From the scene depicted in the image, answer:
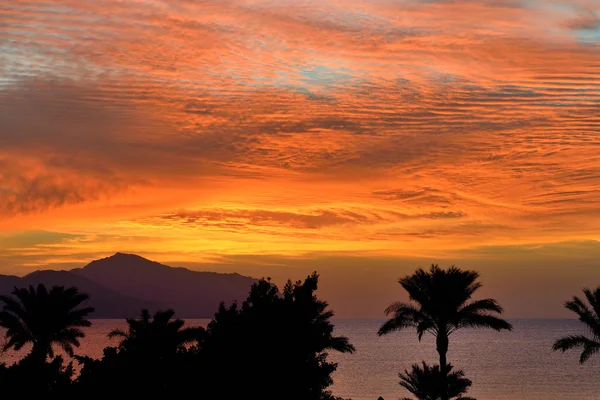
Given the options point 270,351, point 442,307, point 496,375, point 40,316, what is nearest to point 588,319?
point 442,307

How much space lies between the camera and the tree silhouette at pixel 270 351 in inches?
1334

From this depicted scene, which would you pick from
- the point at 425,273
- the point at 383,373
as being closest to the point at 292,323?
the point at 425,273

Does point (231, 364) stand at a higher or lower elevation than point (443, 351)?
lower

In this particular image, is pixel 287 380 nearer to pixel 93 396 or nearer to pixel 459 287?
pixel 93 396

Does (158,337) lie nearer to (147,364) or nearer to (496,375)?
(147,364)

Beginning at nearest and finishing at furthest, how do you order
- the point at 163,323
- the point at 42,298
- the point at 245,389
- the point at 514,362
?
the point at 245,389, the point at 163,323, the point at 42,298, the point at 514,362

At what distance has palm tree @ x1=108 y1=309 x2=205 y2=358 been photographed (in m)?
40.8

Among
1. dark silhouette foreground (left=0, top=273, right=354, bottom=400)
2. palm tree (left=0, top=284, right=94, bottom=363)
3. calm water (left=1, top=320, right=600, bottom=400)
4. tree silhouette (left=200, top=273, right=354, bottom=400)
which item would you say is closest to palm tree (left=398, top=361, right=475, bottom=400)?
dark silhouette foreground (left=0, top=273, right=354, bottom=400)

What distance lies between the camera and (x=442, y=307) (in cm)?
4578

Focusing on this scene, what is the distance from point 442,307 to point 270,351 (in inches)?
570

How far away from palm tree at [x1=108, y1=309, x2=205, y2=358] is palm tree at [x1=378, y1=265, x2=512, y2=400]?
422 inches

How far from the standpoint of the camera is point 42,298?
5000 cm

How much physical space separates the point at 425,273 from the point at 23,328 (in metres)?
24.2

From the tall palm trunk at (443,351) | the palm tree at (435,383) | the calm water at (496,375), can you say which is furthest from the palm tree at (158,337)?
the calm water at (496,375)
